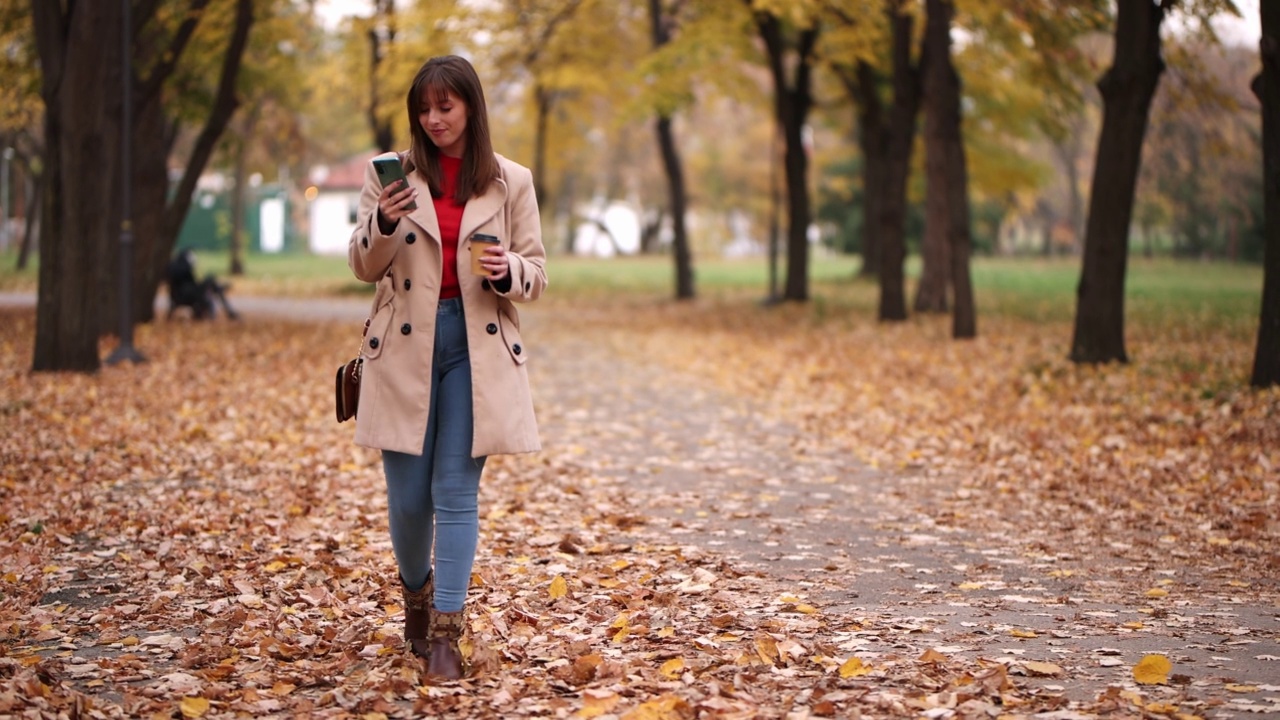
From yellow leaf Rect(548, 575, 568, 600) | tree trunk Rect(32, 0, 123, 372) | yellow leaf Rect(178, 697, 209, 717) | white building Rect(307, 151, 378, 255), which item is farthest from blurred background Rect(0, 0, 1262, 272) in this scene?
white building Rect(307, 151, 378, 255)

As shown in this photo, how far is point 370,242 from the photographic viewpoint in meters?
4.69

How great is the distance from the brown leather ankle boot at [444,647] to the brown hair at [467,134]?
1.42m

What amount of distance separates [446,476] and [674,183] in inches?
1080

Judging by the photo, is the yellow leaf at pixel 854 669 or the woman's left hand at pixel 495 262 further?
the yellow leaf at pixel 854 669

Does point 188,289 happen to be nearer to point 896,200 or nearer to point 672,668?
point 896,200

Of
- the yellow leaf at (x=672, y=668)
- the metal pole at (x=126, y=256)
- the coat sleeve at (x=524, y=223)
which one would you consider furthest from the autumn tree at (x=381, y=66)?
the yellow leaf at (x=672, y=668)

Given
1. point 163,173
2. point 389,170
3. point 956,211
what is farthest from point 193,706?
point 163,173

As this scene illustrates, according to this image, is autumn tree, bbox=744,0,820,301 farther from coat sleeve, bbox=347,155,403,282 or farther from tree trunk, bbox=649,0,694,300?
coat sleeve, bbox=347,155,403,282

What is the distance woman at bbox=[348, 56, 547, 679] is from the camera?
4.77 m

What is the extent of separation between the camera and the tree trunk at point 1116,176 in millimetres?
14812

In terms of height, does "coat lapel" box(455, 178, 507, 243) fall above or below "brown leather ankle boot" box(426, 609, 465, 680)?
above

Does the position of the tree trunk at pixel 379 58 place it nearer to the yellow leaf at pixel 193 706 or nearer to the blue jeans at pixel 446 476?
the blue jeans at pixel 446 476

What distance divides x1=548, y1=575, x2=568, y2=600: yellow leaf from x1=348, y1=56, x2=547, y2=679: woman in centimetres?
124

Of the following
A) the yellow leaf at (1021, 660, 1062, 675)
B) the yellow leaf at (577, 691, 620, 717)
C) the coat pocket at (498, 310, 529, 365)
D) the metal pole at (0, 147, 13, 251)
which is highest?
the metal pole at (0, 147, 13, 251)
